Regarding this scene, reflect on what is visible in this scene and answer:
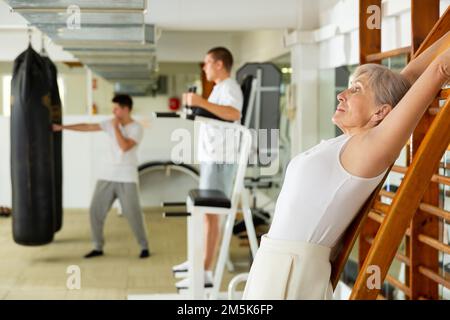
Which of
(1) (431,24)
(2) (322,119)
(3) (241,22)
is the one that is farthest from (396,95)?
(3) (241,22)

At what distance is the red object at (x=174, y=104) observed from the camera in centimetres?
355

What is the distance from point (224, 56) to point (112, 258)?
106cm

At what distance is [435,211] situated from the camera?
90.5 inches

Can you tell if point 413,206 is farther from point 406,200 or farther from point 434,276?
point 434,276

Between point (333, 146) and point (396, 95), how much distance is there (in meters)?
0.18

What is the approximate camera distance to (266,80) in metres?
3.38

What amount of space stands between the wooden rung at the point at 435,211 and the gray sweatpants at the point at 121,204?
1.37 meters

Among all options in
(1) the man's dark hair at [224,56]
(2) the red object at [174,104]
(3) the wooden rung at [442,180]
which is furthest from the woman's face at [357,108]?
(2) the red object at [174,104]

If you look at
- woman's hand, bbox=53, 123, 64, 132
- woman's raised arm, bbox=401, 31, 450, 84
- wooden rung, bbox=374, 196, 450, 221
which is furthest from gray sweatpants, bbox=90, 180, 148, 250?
woman's raised arm, bbox=401, 31, 450, 84

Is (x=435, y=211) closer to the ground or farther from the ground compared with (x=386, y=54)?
closer to the ground

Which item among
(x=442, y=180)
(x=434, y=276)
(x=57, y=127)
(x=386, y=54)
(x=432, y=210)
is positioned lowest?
(x=434, y=276)

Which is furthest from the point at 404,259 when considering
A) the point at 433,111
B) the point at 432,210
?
the point at 433,111

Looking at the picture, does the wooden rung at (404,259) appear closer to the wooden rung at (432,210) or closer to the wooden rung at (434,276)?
the wooden rung at (434,276)

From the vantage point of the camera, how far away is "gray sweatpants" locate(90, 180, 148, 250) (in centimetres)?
328
